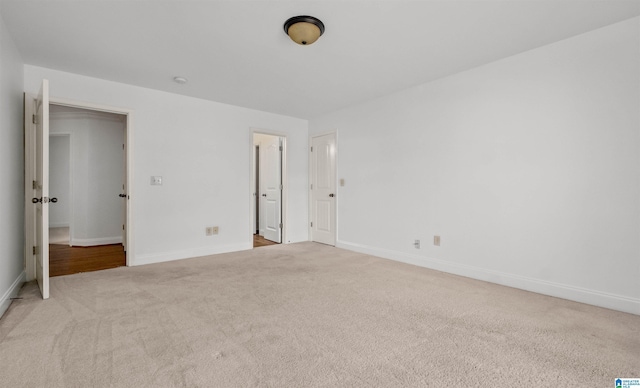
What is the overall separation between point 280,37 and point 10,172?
2844 mm

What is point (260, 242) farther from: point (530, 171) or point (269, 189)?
point (530, 171)

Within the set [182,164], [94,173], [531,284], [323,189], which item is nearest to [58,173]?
[94,173]

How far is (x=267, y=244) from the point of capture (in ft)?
17.8

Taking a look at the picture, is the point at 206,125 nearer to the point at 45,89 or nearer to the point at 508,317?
the point at 45,89

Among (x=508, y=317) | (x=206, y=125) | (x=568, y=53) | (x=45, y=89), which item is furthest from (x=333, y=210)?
(x=45, y=89)

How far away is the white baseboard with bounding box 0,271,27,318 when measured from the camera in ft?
7.55

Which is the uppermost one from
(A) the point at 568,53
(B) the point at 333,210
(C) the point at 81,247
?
(A) the point at 568,53

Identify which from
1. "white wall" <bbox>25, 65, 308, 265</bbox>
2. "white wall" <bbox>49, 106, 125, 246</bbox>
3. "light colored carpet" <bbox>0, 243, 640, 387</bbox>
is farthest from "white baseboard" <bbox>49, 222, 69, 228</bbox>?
"light colored carpet" <bbox>0, 243, 640, 387</bbox>

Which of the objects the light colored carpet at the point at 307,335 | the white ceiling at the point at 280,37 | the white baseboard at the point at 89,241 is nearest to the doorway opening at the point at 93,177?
the white baseboard at the point at 89,241

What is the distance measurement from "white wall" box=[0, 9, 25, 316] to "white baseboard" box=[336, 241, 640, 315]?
4.21 metres

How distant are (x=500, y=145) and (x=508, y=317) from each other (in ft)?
5.93

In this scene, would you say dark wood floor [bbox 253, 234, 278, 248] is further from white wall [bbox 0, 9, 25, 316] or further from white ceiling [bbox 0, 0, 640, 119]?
white wall [bbox 0, 9, 25, 316]

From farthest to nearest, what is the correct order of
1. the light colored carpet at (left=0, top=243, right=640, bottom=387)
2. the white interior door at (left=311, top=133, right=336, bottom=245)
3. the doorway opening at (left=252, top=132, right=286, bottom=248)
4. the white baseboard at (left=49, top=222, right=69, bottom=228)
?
the white baseboard at (left=49, top=222, right=69, bottom=228), the doorway opening at (left=252, top=132, right=286, bottom=248), the white interior door at (left=311, top=133, right=336, bottom=245), the light colored carpet at (left=0, top=243, right=640, bottom=387)

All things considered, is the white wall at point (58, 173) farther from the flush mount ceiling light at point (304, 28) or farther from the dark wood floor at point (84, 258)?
the flush mount ceiling light at point (304, 28)
